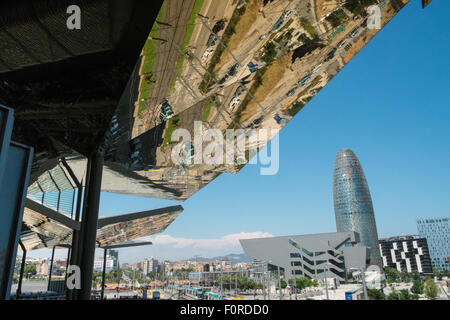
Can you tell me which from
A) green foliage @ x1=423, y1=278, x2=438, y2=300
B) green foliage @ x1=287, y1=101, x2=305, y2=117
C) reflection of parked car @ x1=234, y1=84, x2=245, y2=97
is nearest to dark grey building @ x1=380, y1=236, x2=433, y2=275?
green foliage @ x1=423, y1=278, x2=438, y2=300

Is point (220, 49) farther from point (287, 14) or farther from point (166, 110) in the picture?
point (166, 110)

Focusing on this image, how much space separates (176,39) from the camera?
441cm

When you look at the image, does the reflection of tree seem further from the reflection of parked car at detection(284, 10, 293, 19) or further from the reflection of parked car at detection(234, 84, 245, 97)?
the reflection of parked car at detection(234, 84, 245, 97)

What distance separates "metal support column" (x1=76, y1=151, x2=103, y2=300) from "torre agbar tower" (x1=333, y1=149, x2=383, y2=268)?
140338 mm

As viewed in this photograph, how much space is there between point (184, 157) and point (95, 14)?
24.8 feet

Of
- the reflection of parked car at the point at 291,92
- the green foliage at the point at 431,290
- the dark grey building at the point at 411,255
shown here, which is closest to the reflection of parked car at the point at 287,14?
the reflection of parked car at the point at 291,92

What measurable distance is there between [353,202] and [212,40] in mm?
145094

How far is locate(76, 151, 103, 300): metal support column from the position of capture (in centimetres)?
808

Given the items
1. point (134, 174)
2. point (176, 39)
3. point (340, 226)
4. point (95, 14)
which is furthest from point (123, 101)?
point (340, 226)

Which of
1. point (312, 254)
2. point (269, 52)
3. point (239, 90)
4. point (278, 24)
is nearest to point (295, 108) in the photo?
point (239, 90)

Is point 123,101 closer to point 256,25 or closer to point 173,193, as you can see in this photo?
point 256,25

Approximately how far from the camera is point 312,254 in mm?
62562

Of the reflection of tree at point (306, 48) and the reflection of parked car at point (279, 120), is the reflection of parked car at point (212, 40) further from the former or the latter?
the reflection of parked car at point (279, 120)
